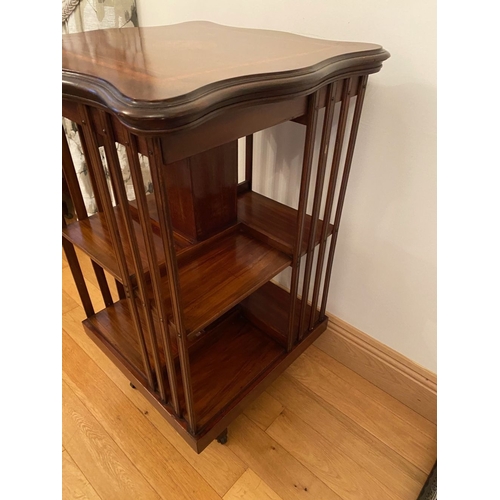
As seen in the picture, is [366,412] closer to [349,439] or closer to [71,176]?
[349,439]

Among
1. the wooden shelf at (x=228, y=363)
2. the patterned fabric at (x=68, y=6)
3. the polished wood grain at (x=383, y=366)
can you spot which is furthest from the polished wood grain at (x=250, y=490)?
the patterned fabric at (x=68, y=6)

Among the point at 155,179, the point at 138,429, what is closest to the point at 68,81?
the point at 155,179

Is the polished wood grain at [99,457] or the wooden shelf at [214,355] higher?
the wooden shelf at [214,355]

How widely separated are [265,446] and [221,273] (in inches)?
21.8

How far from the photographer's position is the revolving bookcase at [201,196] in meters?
0.53

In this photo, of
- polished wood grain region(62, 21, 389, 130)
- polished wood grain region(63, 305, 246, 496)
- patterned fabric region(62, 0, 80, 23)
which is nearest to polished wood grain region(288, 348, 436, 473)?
polished wood grain region(63, 305, 246, 496)

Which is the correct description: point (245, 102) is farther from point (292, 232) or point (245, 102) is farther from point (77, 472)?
point (77, 472)

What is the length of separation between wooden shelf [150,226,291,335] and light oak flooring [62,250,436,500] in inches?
20.4

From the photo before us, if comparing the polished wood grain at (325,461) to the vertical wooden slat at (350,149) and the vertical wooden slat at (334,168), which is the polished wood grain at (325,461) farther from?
the vertical wooden slat at (350,149)

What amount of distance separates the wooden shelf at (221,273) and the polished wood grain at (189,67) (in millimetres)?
404

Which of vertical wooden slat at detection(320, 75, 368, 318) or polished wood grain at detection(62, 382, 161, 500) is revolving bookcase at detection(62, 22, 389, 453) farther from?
polished wood grain at detection(62, 382, 161, 500)

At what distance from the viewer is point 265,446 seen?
107cm

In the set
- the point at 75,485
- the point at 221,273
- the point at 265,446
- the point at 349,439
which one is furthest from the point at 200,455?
the point at 221,273

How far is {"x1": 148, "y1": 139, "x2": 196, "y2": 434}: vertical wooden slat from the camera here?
1.70ft
